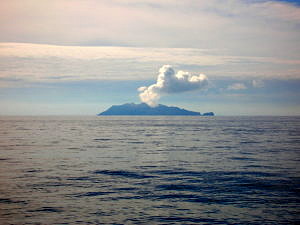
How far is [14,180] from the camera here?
32531 mm

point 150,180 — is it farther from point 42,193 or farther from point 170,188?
point 42,193

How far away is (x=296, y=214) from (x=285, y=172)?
16.2 metres

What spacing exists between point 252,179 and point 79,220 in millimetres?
19395

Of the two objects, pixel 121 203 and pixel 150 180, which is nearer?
pixel 121 203

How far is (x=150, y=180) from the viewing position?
32844 mm

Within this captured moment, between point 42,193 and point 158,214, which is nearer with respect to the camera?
point 158,214

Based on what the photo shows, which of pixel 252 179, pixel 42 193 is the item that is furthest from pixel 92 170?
pixel 252 179

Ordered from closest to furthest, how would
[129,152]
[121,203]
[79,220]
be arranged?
[79,220]
[121,203]
[129,152]

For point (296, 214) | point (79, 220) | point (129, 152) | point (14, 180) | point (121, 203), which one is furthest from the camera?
point (129, 152)

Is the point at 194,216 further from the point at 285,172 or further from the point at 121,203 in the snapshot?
the point at 285,172

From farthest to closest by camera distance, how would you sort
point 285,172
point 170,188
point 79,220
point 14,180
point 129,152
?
1. point 129,152
2. point 285,172
3. point 14,180
4. point 170,188
5. point 79,220

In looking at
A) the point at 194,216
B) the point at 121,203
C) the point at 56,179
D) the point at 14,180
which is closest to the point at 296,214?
the point at 194,216

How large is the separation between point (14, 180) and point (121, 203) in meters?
13.7

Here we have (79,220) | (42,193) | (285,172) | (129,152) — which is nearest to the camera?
(79,220)
